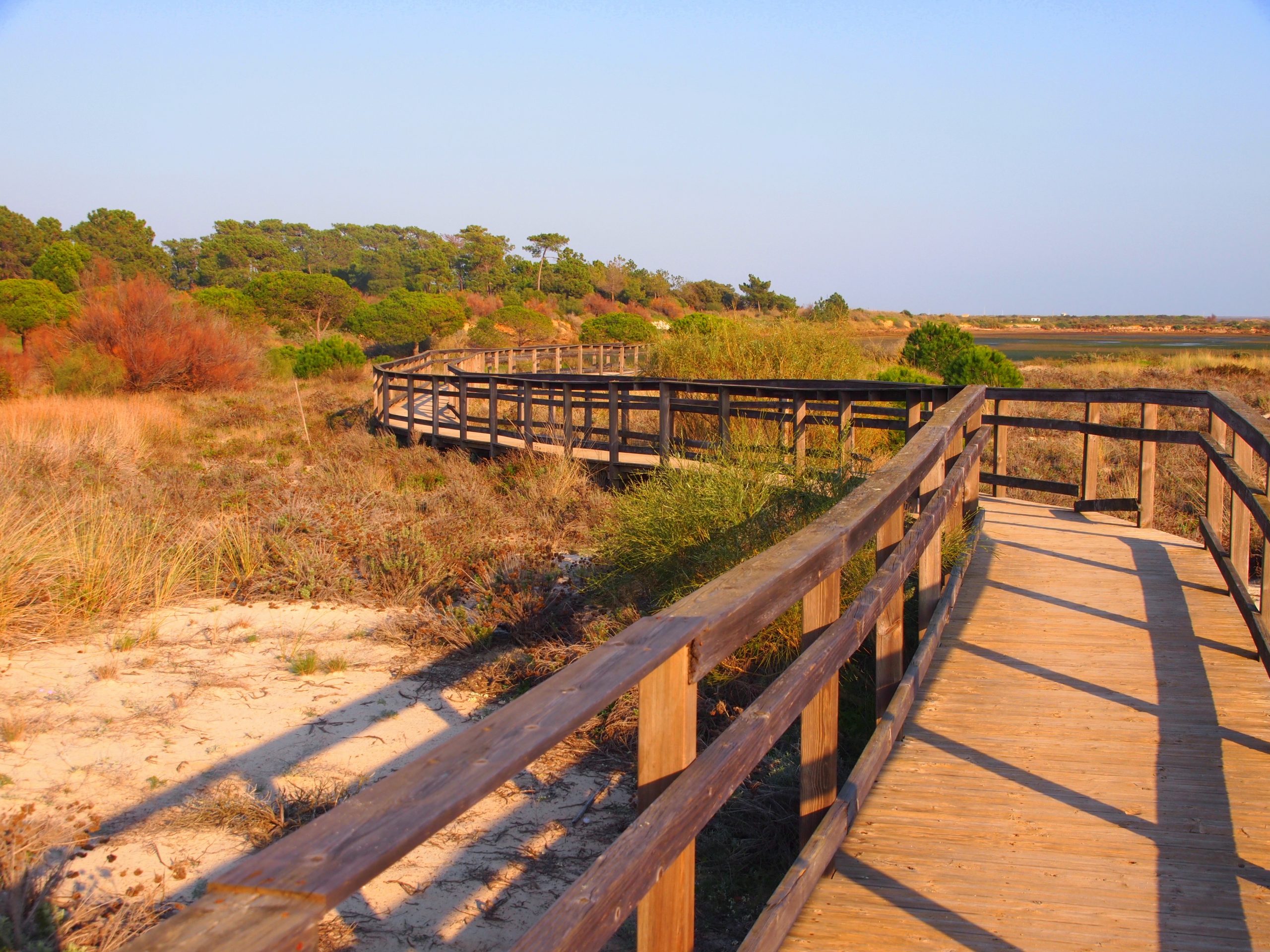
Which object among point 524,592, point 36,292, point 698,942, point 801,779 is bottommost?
point 698,942

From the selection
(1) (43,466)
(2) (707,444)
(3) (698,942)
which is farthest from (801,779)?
Result: (1) (43,466)

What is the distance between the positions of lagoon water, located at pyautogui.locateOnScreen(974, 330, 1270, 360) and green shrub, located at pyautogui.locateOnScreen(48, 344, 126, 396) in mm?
35673

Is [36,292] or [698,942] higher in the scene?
[36,292]

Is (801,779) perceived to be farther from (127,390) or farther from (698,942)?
(127,390)

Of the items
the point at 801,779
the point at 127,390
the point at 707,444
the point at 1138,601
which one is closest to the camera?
the point at 801,779

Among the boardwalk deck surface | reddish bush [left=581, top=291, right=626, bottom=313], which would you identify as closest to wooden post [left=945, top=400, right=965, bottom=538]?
the boardwalk deck surface

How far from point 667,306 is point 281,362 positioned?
39178 mm

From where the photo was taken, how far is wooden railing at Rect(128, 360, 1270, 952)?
1.07 meters

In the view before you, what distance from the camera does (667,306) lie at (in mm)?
67875

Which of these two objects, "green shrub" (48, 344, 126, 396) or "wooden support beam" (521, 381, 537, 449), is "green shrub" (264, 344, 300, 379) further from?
"wooden support beam" (521, 381, 537, 449)

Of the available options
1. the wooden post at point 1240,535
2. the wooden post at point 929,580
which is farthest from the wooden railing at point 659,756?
the wooden post at point 1240,535

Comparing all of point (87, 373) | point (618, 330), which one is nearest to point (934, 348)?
point (87, 373)

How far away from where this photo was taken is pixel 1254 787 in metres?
3.32

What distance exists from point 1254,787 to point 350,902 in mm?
3321
